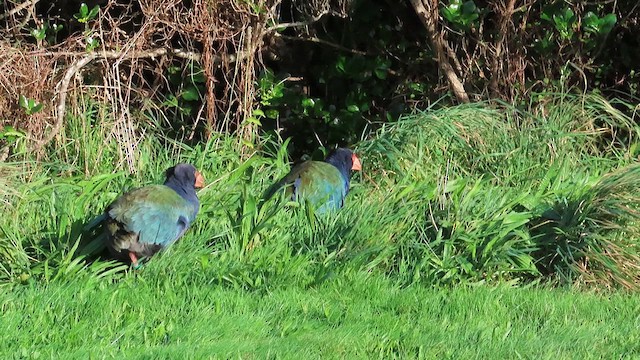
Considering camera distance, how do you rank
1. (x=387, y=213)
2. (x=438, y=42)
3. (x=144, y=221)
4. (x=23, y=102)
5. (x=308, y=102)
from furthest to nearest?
(x=308, y=102)
(x=438, y=42)
(x=23, y=102)
(x=387, y=213)
(x=144, y=221)

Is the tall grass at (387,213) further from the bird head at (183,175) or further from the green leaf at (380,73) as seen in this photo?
the green leaf at (380,73)

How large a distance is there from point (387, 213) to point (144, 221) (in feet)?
4.85

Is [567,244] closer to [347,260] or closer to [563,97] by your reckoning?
[347,260]

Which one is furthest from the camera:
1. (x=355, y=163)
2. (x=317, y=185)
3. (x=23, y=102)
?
(x=355, y=163)

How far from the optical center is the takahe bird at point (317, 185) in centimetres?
577

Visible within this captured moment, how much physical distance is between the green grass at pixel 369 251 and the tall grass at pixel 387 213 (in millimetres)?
14

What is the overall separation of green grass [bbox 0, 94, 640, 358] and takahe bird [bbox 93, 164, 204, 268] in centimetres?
12

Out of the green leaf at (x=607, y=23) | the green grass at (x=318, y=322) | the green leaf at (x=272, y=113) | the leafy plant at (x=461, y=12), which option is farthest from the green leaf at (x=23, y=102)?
the green leaf at (x=607, y=23)

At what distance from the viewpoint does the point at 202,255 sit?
5.07 metres

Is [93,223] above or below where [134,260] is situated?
above

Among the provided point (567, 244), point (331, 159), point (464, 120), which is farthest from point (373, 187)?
point (567, 244)

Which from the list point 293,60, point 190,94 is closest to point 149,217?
point 190,94

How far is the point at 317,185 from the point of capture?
5.87m

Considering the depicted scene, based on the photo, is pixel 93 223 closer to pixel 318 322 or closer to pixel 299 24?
pixel 318 322
